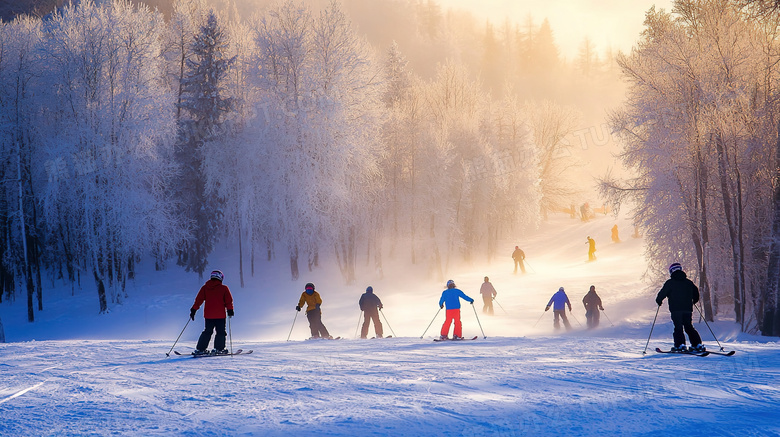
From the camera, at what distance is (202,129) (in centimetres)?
2952

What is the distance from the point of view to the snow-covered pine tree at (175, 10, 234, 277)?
29219 mm

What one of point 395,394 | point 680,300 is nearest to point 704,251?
point 680,300

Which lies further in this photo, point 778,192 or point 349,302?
point 349,302

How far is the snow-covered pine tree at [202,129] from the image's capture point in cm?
2922

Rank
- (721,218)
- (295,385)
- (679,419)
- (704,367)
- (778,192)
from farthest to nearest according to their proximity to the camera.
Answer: (721,218), (778,192), (704,367), (295,385), (679,419)

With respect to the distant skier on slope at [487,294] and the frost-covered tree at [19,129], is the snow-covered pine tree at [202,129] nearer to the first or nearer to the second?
the frost-covered tree at [19,129]

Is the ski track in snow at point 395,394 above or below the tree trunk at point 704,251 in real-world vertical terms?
below

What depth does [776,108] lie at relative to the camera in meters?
16.1

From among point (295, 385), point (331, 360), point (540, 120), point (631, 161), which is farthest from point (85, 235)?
point (540, 120)

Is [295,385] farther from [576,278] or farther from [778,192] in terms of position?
A: [576,278]

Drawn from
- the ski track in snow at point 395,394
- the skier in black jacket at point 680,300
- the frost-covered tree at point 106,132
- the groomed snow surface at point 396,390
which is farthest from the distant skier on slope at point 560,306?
the frost-covered tree at point 106,132

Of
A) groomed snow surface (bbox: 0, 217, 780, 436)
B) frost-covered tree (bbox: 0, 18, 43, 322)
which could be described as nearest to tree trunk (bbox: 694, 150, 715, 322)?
groomed snow surface (bbox: 0, 217, 780, 436)

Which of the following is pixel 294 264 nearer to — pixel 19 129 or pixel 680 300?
pixel 19 129

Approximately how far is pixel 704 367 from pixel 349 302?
17.6m
